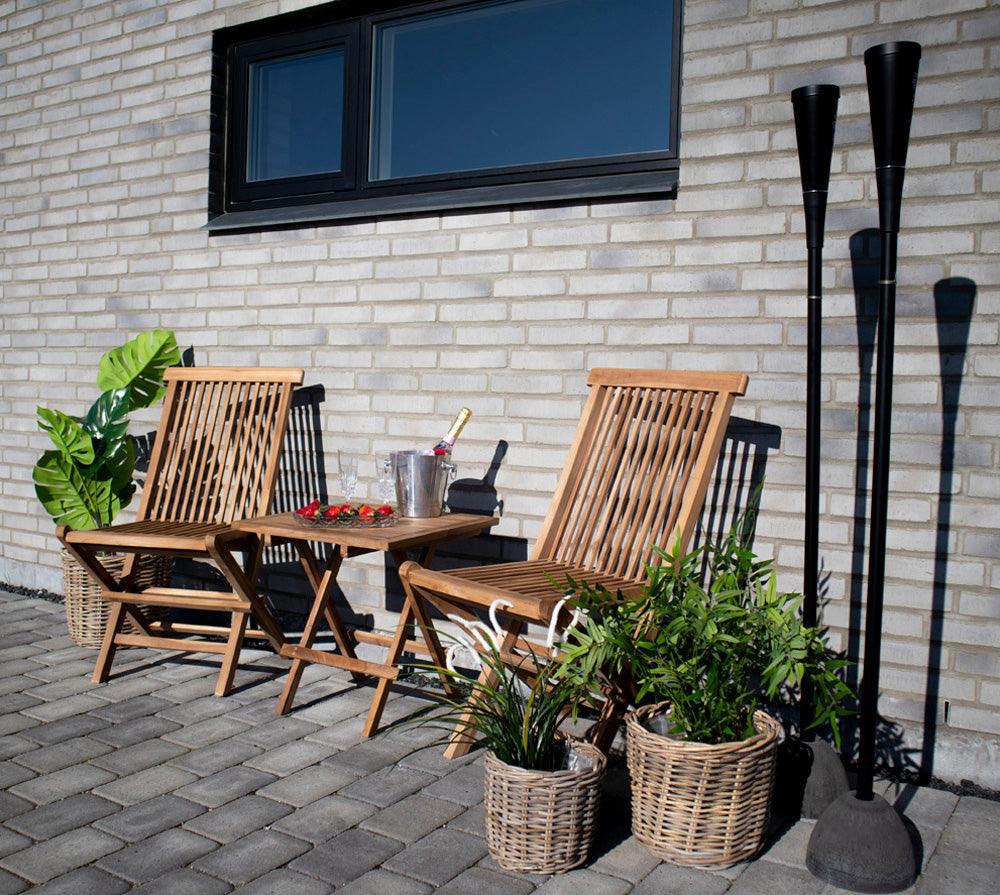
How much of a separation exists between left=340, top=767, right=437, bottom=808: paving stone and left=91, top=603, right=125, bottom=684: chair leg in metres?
1.24

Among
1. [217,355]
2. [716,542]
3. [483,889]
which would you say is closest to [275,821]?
[483,889]

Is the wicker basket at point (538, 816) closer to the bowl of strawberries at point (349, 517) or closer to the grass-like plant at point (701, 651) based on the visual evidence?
the grass-like plant at point (701, 651)

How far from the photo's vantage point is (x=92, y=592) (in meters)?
3.88

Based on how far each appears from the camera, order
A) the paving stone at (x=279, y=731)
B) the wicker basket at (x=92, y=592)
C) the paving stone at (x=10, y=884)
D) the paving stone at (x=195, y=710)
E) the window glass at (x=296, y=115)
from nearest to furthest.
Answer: the paving stone at (x=10, y=884) < the paving stone at (x=279, y=731) < the paving stone at (x=195, y=710) < the wicker basket at (x=92, y=592) < the window glass at (x=296, y=115)

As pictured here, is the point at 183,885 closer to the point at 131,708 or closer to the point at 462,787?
the point at 462,787

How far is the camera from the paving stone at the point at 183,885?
82.3 inches

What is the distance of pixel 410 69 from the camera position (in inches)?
154

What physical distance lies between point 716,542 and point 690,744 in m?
1.01

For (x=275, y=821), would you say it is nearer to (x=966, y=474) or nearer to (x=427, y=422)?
(x=427, y=422)

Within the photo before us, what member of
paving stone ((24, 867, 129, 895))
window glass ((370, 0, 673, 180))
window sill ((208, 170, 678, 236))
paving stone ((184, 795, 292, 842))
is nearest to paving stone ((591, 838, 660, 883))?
paving stone ((184, 795, 292, 842))

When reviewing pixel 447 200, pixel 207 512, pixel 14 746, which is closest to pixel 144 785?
pixel 14 746

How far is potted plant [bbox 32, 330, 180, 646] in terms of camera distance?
12.8 feet

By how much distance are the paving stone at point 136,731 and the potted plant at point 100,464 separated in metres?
0.86

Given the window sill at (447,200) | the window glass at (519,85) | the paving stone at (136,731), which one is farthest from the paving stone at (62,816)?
the window glass at (519,85)
